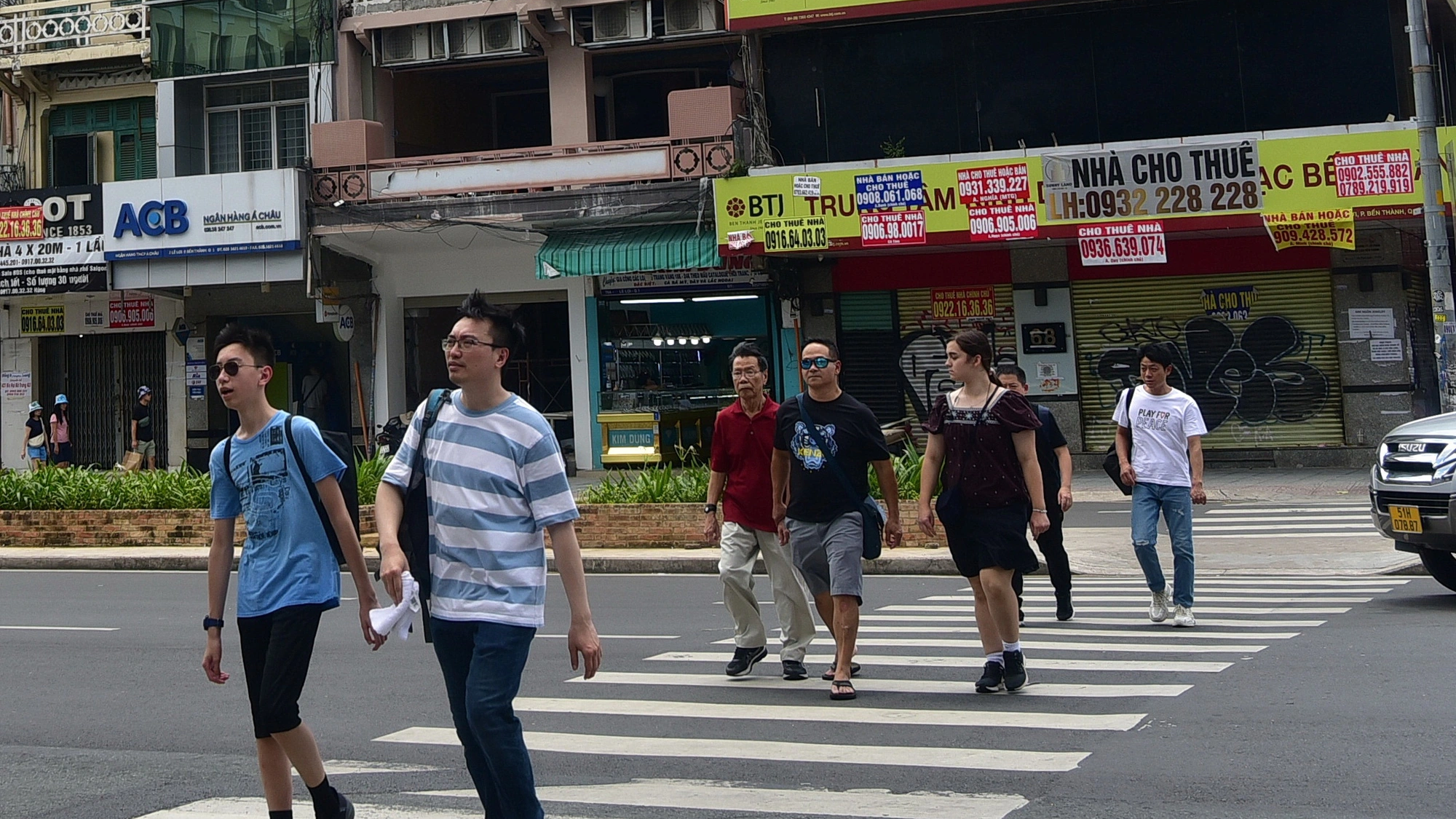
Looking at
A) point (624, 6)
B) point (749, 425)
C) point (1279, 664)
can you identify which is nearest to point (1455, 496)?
point (1279, 664)

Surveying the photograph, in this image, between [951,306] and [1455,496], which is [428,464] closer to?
[1455,496]

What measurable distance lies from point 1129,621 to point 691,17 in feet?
52.9

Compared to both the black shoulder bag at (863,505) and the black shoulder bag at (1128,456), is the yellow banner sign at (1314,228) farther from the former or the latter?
the black shoulder bag at (863,505)

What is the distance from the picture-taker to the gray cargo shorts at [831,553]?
782 cm

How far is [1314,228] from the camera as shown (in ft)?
67.5

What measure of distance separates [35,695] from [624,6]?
57.8ft

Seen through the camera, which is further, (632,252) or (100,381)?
(100,381)

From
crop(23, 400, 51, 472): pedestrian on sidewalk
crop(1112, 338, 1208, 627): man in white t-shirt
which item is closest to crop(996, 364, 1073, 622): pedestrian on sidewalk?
crop(1112, 338, 1208, 627): man in white t-shirt

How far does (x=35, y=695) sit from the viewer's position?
29.0 ft

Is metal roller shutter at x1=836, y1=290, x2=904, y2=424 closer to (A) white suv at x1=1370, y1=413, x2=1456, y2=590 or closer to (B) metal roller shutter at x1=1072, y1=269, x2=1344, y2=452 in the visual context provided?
(B) metal roller shutter at x1=1072, y1=269, x2=1344, y2=452

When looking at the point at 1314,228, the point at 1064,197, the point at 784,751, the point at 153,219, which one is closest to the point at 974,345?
the point at 784,751

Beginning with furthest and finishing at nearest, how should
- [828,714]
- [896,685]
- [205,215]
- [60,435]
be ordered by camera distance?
[60,435] < [205,215] < [896,685] < [828,714]

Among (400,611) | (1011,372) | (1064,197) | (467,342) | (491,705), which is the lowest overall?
(491,705)

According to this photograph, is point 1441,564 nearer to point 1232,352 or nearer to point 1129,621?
point 1129,621
